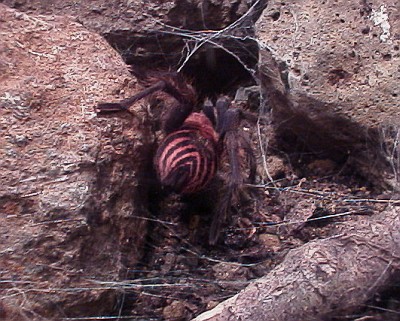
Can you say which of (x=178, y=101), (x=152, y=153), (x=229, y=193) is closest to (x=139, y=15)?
(x=178, y=101)

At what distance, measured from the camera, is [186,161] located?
146 cm

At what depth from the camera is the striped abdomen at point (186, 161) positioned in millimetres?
1454

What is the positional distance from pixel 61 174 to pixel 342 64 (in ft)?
2.01

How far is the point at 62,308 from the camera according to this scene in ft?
4.07

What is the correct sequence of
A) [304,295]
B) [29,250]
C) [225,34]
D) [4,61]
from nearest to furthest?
[304,295], [29,250], [4,61], [225,34]

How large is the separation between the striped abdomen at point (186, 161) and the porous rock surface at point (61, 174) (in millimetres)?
50

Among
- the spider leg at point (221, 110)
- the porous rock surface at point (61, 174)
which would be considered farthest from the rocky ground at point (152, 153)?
the spider leg at point (221, 110)

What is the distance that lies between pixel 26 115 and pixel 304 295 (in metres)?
0.60

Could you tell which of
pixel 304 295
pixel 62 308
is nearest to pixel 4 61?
pixel 62 308

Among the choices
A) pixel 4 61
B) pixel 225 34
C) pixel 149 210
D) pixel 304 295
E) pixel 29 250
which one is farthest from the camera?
pixel 225 34

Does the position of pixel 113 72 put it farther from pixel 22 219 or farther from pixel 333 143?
pixel 333 143

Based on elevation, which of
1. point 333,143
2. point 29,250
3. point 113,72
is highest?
point 113,72

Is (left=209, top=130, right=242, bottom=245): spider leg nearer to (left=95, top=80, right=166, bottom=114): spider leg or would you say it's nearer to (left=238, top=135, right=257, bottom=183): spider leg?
(left=238, top=135, right=257, bottom=183): spider leg

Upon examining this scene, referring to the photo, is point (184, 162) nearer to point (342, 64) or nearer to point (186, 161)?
point (186, 161)
